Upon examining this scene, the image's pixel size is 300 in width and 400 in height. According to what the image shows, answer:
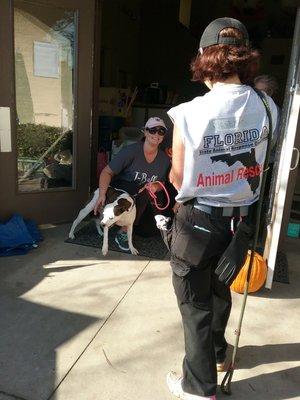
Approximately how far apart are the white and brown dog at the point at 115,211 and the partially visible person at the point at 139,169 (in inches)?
3.5

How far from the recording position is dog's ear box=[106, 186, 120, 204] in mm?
3928

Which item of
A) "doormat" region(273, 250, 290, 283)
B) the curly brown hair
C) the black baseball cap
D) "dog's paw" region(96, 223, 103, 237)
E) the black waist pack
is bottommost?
"doormat" region(273, 250, 290, 283)

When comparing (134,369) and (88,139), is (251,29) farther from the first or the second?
(134,369)

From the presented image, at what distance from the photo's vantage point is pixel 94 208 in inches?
159

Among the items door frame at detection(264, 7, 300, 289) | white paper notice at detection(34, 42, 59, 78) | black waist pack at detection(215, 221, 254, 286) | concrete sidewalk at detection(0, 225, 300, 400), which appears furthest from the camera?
white paper notice at detection(34, 42, 59, 78)

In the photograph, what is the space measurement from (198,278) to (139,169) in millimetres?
2292

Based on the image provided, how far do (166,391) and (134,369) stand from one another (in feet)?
0.79

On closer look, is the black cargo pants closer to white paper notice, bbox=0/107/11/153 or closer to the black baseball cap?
the black baseball cap

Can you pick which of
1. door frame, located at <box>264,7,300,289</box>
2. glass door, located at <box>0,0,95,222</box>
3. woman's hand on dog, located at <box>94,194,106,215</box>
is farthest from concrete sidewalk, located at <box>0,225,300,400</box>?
glass door, located at <box>0,0,95,222</box>

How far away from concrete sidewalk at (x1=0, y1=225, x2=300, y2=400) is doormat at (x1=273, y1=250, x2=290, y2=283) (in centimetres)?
7

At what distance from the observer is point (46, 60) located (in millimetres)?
4281

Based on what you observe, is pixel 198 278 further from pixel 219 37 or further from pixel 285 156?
pixel 285 156

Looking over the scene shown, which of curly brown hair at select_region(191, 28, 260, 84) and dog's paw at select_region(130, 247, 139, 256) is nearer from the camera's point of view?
curly brown hair at select_region(191, 28, 260, 84)

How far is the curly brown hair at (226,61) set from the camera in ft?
5.67
